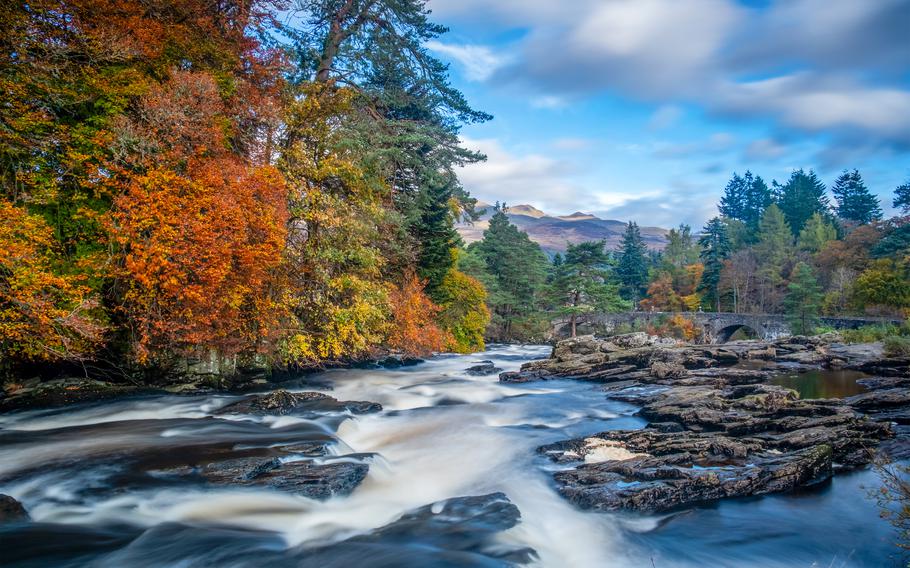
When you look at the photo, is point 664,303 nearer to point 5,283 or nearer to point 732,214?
point 732,214

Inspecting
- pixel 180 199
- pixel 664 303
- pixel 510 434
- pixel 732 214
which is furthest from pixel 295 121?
pixel 732 214

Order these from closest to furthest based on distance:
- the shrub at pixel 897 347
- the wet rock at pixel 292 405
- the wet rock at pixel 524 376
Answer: the wet rock at pixel 292 405 → the wet rock at pixel 524 376 → the shrub at pixel 897 347

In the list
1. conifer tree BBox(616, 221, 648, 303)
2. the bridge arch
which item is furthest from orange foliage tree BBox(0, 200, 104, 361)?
conifer tree BBox(616, 221, 648, 303)

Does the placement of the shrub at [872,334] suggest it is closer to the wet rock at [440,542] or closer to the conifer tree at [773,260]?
the conifer tree at [773,260]

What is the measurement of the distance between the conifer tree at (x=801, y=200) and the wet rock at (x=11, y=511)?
10110cm

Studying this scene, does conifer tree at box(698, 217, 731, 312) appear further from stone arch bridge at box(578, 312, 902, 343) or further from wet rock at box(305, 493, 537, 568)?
wet rock at box(305, 493, 537, 568)

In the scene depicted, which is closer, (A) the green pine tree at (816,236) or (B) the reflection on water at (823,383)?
(B) the reflection on water at (823,383)

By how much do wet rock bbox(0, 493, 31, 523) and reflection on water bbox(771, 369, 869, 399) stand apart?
2014cm

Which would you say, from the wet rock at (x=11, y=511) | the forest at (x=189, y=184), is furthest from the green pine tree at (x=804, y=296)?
the wet rock at (x=11, y=511)

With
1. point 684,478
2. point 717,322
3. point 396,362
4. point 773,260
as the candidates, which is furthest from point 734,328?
point 684,478

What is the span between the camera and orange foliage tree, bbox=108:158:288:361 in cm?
1109

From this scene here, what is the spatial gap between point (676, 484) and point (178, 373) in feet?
43.1

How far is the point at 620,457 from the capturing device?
28.0ft

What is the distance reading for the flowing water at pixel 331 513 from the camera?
18.8 ft
